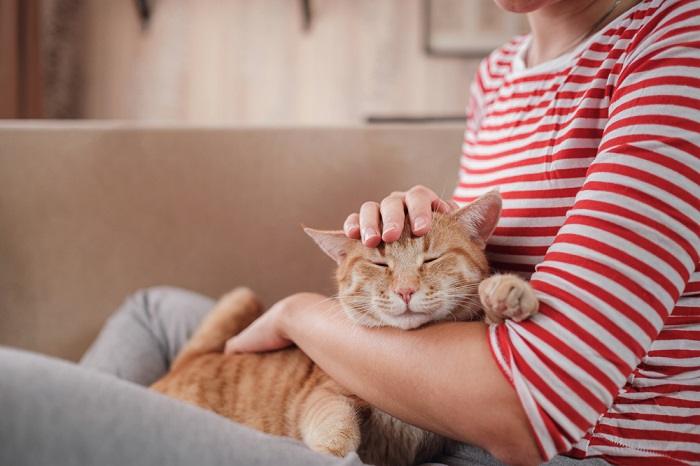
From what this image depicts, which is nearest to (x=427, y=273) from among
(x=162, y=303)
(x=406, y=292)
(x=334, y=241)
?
(x=406, y=292)

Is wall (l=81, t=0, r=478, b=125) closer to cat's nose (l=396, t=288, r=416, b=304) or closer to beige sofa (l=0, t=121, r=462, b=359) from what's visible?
beige sofa (l=0, t=121, r=462, b=359)

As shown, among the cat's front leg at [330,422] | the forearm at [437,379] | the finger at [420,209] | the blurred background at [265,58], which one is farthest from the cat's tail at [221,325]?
the blurred background at [265,58]

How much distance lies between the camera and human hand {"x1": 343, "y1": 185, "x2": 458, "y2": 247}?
884mm

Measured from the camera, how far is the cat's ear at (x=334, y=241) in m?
1.06

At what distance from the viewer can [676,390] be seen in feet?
2.55

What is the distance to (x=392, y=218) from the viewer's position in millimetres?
894

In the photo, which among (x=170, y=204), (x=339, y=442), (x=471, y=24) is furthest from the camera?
(x=471, y=24)

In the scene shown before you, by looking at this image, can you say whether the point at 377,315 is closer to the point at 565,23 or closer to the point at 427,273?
the point at 427,273

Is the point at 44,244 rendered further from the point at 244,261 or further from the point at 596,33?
the point at 596,33

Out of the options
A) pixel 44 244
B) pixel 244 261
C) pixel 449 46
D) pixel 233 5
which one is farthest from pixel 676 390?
pixel 233 5

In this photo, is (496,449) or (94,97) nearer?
(496,449)

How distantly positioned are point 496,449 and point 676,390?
10.7 inches

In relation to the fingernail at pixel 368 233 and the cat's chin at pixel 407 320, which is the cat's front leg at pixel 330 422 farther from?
the fingernail at pixel 368 233

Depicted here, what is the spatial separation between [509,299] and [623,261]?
0.13m
